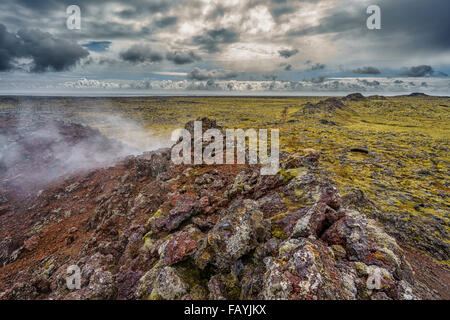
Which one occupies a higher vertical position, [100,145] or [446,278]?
[100,145]

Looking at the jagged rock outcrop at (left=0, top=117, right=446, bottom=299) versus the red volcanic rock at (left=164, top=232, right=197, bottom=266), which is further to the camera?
the red volcanic rock at (left=164, top=232, right=197, bottom=266)

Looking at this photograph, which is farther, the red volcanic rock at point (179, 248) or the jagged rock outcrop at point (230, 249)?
the red volcanic rock at point (179, 248)

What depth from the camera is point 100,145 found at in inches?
1918

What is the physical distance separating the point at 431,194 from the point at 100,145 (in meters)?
63.0

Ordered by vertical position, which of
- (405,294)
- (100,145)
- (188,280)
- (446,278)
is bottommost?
(446,278)

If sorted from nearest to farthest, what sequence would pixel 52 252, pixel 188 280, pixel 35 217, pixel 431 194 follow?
1. pixel 188 280
2. pixel 52 252
3. pixel 35 217
4. pixel 431 194

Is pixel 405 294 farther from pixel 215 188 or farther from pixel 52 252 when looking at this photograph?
pixel 52 252

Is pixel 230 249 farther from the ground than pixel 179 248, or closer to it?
farther from the ground

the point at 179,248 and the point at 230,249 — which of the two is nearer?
the point at 230,249
